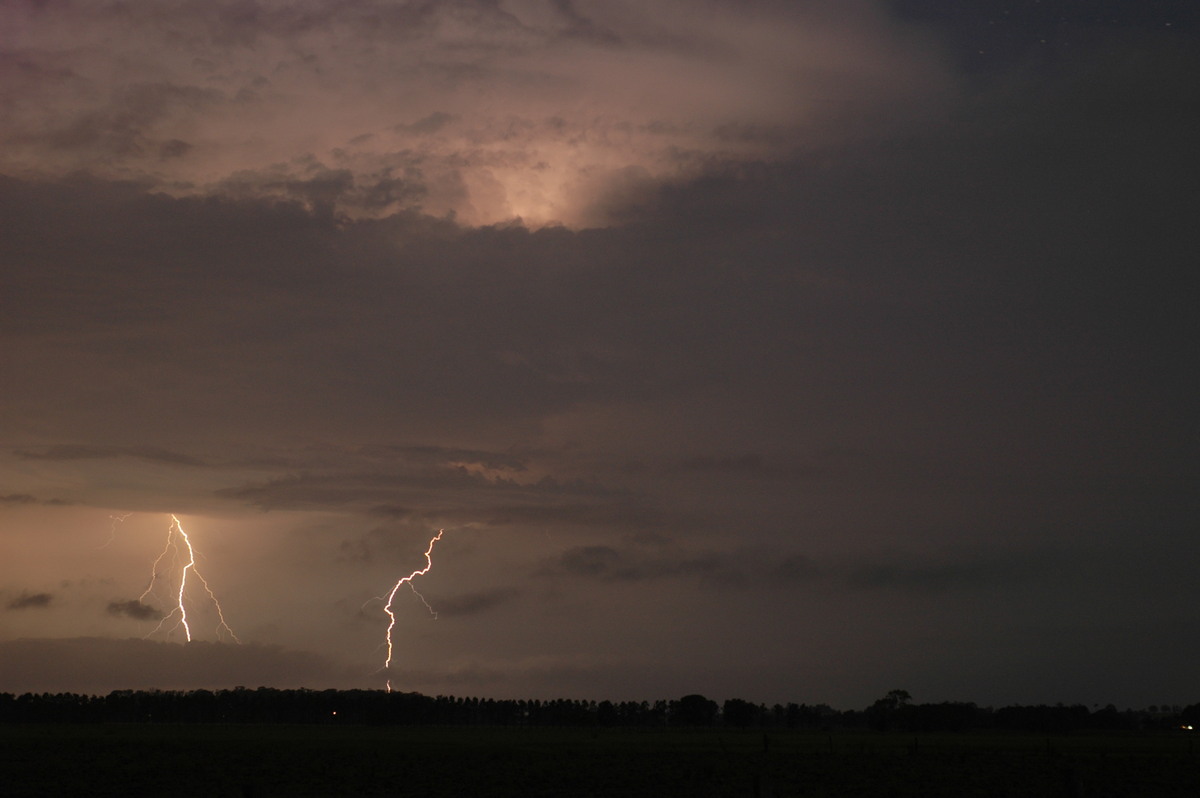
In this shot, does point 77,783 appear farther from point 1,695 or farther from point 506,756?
point 1,695

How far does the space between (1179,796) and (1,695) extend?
203m

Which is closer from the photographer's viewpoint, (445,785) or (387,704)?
(445,785)

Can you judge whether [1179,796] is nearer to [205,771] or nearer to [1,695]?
[205,771]

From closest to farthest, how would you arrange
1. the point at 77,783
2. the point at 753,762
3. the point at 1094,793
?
the point at 1094,793 → the point at 77,783 → the point at 753,762

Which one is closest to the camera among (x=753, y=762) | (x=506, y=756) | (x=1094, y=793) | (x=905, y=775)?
(x=1094, y=793)

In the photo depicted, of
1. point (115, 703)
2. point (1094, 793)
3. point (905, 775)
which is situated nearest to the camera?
point (1094, 793)

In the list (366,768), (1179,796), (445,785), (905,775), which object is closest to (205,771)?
(366,768)

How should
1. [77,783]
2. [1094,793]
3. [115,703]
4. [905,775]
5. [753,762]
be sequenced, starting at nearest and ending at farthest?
[1094,793], [77,783], [905,775], [753,762], [115,703]

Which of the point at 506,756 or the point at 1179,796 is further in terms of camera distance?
the point at 506,756

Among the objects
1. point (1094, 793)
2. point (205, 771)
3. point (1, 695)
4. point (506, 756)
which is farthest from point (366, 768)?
point (1, 695)

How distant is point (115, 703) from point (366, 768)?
16044 cm

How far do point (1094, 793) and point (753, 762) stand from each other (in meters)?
20.1

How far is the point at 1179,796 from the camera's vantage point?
3797 cm

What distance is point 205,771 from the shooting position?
4791cm
